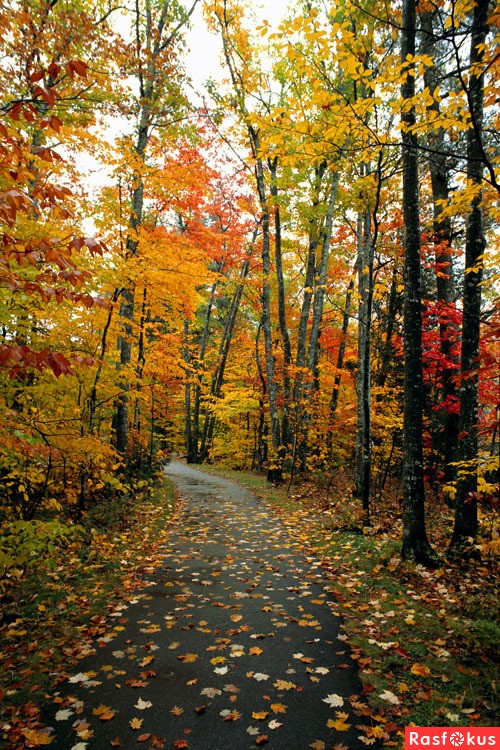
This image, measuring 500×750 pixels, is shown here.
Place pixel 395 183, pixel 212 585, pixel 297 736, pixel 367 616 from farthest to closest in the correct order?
pixel 395 183 → pixel 212 585 → pixel 367 616 → pixel 297 736

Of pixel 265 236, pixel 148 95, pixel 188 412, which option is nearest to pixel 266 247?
pixel 265 236

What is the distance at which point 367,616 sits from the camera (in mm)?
4789

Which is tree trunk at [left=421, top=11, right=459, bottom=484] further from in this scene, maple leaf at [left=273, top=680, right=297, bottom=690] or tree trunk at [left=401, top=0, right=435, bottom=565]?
maple leaf at [left=273, top=680, right=297, bottom=690]

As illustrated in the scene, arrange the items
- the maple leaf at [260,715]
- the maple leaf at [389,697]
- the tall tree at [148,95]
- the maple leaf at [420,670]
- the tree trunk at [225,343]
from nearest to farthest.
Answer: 1. the maple leaf at [260,715]
2. the maple leaf at [389,697]
3. the maple leaf at [420,670]
4. the tall tree at [148,95]
5. the tree trunk at [225,343]

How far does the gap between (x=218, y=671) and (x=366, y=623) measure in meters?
1.81

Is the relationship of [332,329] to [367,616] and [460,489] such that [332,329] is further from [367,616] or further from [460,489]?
[367,616]

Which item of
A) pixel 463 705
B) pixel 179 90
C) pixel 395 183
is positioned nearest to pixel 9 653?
pixel 463 705

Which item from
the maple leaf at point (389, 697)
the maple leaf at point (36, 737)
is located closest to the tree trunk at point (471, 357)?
the maple leaf at point (389, 697)

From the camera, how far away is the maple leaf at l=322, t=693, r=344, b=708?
328 centimetres

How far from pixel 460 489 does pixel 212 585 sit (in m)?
3.94

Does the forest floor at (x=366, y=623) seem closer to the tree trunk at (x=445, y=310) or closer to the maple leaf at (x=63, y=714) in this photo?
the maple leaf at (x=63, y=714)

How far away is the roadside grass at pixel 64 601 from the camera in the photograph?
3582 millimetres

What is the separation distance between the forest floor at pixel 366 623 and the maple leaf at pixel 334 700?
15cm

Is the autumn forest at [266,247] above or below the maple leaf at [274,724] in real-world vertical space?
above
